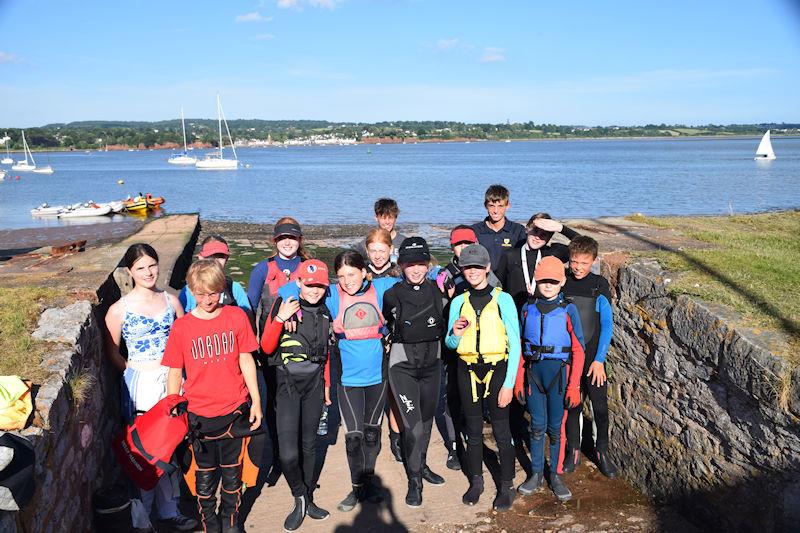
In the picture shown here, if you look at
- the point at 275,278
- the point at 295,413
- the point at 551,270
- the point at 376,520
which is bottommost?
the point at 376,520

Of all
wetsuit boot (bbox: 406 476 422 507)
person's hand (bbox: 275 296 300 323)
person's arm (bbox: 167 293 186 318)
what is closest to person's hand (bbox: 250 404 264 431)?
person's hand (bbox: 275 296 300 323)

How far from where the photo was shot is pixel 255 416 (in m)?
4.34

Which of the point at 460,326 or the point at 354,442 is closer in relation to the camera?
the point at 460,326

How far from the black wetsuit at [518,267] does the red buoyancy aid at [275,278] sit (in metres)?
1.89

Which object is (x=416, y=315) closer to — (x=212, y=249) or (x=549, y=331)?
(x=549, y=331)

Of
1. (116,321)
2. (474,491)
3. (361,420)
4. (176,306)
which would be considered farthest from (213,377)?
(474,491)

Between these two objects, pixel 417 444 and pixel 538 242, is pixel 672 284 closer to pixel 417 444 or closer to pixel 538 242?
pixel 538 242

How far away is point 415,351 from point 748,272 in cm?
315

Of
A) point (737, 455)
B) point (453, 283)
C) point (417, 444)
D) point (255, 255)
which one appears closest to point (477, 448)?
point (417, 444)

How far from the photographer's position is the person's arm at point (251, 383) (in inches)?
168

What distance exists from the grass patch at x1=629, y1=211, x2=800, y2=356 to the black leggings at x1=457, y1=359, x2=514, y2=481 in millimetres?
1689

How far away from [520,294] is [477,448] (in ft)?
4.64

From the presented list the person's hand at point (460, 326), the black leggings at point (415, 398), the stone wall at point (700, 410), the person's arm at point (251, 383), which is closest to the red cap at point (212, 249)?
the person's arm at point (251, 383)

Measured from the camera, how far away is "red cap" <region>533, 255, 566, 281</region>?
466 cm
